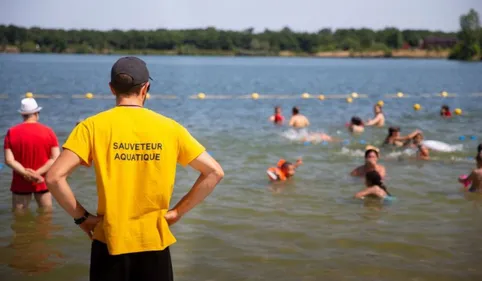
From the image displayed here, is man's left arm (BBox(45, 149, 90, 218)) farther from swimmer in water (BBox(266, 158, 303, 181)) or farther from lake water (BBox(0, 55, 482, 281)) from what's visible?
swimmer in water (BBox(266, 158, 303, 181))

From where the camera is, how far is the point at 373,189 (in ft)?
32.7

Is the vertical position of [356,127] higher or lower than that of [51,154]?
lower

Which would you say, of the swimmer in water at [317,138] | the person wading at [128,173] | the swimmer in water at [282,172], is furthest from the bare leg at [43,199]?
the swimmer in water at [317,138]

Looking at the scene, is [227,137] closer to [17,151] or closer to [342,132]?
[342,132]

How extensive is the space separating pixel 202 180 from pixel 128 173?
429 mm

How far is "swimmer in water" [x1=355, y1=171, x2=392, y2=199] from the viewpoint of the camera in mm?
9977

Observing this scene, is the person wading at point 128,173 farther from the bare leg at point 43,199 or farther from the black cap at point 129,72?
the bare leg at point 43,199

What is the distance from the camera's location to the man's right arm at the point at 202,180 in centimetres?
348

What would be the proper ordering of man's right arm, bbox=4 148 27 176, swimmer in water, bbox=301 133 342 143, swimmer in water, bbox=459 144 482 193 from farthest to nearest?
swimmer in water, bbox=301 133 342 143, swimmer in water, bbox=459 144 482 193, man's right arm, bbox=4 148 27 176

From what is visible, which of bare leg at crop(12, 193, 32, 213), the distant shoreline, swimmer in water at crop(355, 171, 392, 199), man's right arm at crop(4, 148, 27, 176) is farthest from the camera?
the distant shoreline

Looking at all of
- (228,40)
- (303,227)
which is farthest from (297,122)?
(228,40)

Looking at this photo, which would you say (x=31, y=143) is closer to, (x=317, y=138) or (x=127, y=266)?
(x=127, y=266)

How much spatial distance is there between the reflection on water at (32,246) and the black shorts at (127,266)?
339 cm

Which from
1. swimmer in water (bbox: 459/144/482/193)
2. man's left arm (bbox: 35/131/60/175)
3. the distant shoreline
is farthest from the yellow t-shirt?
the distant shoreline
